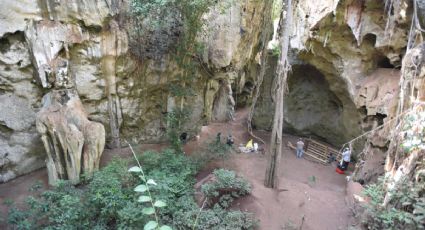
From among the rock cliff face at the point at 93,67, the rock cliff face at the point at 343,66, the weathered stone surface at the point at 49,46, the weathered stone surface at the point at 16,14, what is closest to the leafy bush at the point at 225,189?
the rock cliff face at the point at 93,67

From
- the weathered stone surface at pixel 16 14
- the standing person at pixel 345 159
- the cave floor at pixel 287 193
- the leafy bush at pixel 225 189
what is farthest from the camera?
the standing person at pixel 345 159

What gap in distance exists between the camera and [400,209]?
6.22 m

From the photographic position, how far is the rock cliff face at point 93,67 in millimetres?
8875

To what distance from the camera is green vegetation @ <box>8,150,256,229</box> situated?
729 cm

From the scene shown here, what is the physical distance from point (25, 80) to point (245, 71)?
1349cm

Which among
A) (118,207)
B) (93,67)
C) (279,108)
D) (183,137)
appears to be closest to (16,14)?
(93,67)

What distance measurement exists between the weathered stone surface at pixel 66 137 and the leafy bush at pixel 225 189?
12.3ft

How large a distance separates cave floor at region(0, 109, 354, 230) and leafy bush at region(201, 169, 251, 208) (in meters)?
0.27

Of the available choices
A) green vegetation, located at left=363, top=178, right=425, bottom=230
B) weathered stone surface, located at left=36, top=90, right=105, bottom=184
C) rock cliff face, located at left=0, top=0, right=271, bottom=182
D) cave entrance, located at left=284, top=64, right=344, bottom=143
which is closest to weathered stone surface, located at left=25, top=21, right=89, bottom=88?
rock cliff face, located at left=0, top=0, right=271, bottom=182

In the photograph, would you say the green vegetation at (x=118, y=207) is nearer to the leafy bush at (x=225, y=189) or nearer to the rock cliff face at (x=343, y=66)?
the leafy bush at (x=225, y=189)

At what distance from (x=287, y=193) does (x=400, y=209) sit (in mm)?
3899

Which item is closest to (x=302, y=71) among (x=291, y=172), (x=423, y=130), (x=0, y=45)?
(x=291, y=172)

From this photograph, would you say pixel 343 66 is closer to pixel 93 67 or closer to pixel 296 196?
pixel 296 196

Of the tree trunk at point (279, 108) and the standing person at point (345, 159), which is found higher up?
the tree trunk at point (279, 108)
